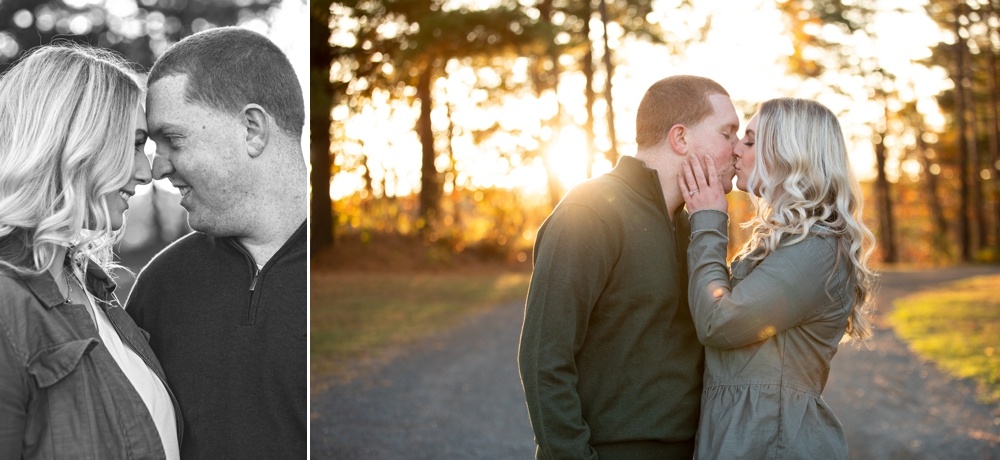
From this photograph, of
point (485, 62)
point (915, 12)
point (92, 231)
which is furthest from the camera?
point (915, 12)

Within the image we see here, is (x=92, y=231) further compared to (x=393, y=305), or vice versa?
(x=393, y=305)

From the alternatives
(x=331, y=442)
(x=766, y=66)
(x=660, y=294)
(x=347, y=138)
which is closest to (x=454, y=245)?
(x=347, y=138)

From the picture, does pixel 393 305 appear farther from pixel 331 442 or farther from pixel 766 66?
pixel 766 66

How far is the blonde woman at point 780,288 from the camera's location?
8.36 ft

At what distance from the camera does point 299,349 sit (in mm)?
2523

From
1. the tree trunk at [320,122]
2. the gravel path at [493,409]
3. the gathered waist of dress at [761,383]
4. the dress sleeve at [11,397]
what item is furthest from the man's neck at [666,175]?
the tree trunk at [320,122]

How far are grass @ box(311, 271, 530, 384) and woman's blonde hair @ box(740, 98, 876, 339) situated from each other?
720 cm

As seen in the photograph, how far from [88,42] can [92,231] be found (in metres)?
0.58

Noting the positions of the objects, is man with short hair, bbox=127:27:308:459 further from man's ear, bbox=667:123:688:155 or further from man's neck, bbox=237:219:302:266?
man's ear, bbox=667:123:688:155

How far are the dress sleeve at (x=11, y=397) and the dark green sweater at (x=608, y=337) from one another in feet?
4.20

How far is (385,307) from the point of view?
46.7 feet

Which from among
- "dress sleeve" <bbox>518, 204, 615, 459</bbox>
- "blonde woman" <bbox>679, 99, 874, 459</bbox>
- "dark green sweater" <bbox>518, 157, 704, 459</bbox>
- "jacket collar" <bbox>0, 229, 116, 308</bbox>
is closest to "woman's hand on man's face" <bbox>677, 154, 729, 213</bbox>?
"blonde woman" <bbox>679, 99, 874, 459</bbox>

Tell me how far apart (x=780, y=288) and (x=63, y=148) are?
6.07 ft

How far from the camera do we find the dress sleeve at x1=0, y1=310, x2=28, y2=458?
186 cm
